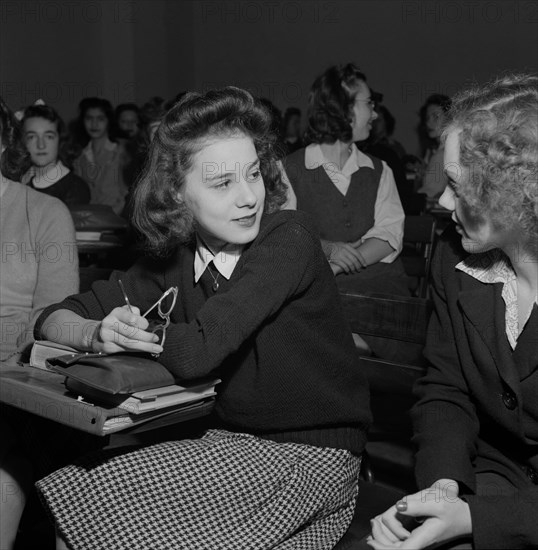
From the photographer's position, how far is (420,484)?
59.5 inches

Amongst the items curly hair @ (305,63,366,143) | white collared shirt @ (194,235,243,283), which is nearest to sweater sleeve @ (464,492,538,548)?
white collared shirt @ (194,235,243,283)

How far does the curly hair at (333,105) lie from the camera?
3.62 metres

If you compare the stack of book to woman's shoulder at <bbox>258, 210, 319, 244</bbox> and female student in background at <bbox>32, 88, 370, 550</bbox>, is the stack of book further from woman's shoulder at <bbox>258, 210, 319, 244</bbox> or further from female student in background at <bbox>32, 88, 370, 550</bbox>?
woman's shoulder at <bbox>258, 210, 319, 244</bbox>

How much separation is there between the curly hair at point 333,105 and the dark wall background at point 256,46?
4.48 meters

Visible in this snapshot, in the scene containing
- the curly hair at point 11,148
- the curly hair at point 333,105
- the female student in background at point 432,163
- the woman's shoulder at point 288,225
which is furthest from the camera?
the female student in background at point 432,163

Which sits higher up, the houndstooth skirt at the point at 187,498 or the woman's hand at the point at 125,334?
the woman's hand at the point at 125,334

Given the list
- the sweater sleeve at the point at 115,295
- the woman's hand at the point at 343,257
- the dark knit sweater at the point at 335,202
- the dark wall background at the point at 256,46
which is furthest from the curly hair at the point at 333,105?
the dark wall background at the point at 256,46

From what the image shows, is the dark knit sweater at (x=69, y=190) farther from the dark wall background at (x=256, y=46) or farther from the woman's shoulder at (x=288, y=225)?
the woman's shoulder at (x=288, y=225)

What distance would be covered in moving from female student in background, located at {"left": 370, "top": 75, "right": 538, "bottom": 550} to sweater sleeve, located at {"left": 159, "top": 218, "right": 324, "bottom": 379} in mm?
325

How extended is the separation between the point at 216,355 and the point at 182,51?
8.98 metres

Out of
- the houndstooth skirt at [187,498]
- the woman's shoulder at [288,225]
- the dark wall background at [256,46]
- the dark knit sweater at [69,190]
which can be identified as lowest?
the houndstooth skirt at [187,498]

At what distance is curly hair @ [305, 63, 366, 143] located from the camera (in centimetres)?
362

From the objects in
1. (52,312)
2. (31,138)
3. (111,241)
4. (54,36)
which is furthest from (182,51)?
(52,312)

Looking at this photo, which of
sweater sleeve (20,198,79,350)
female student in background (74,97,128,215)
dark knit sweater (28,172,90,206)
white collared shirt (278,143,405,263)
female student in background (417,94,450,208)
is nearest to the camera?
sweater sleeve (20,198,79,350)
